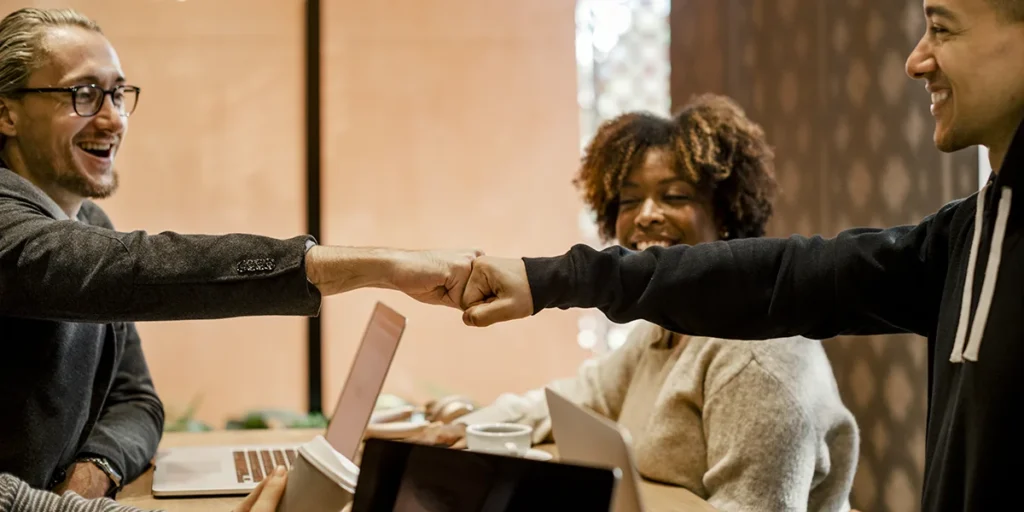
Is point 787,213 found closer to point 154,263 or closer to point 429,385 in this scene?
point 429,385

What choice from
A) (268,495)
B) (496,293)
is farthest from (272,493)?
(496,293)

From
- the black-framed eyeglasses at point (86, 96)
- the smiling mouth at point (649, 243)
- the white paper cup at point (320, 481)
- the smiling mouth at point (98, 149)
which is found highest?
the black-framed eyeglasses at point (86, 96)

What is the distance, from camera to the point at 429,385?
4.09 meters

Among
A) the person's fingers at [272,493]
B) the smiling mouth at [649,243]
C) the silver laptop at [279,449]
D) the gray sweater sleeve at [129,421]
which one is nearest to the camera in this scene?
the person's fingers at [272,493]

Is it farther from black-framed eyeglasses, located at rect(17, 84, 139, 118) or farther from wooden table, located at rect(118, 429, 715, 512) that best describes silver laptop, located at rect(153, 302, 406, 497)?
black-framed eyeglasses, located at rect(17, 84, 139, 118)

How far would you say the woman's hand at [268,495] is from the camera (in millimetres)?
1158

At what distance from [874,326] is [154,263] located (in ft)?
3.41

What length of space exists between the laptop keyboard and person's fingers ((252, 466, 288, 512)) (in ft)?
1.80

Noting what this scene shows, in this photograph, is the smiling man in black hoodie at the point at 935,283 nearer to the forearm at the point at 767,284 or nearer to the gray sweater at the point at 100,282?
the forearm at the point at 767,284

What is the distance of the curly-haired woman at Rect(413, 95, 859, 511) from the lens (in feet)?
5.48

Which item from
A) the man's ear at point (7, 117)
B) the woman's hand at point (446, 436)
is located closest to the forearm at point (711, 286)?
the woman's hand at point (446, 436)

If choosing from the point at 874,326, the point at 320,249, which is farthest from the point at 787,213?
the point at 320,249

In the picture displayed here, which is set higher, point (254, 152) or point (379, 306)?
point (254, 152)

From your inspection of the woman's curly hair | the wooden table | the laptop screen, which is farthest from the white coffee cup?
the laptop screen
